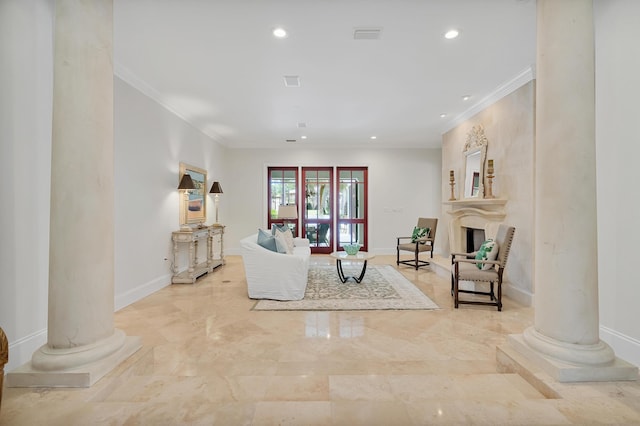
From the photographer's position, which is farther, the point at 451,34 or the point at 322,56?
the point at 322,56

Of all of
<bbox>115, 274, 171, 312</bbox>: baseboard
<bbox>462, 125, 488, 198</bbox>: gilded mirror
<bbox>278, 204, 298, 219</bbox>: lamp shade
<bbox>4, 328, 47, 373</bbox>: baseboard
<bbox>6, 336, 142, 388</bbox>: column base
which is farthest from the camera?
<bbox>278, 204, 298, 219</bbox>: lamp shade

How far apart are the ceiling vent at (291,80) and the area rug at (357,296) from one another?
276 centimetres

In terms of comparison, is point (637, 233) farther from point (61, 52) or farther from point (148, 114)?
point (148, 114)

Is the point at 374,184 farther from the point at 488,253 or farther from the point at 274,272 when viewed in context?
the point at 274,272

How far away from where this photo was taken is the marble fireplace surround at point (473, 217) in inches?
171

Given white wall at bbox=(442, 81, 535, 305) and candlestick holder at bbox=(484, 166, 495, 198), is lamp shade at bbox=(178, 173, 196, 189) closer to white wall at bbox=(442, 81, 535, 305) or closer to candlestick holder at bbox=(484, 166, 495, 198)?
candlestick holder at bbox=(484, 166, 495, 198)

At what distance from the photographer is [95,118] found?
179cm

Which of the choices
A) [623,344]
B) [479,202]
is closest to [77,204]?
[623,344]

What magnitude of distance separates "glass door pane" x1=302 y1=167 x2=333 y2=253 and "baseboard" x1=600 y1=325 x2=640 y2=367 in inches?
236

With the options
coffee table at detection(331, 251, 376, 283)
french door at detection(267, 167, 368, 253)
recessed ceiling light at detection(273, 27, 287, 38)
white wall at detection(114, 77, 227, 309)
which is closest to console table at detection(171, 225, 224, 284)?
white wall at detection(114, 77, 227, 309)

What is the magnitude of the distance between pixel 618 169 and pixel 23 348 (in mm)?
4072

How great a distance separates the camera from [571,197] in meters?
1.74

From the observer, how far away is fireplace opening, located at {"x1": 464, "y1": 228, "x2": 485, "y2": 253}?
5293 millimetres

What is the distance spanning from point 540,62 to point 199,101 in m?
4.28
